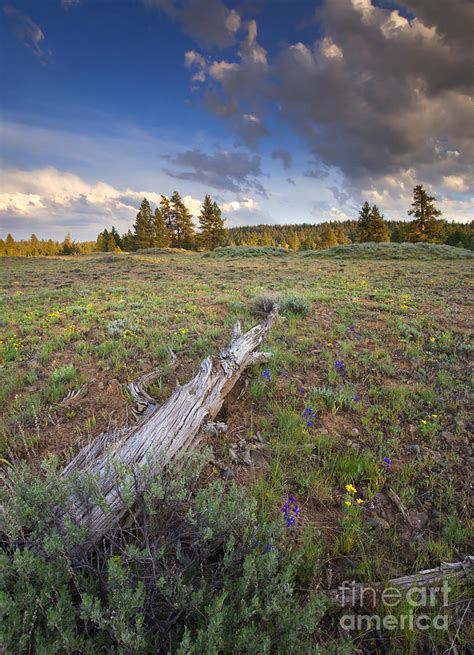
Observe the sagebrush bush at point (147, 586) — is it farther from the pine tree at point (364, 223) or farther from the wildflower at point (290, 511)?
the pine tree at point (364, 223)

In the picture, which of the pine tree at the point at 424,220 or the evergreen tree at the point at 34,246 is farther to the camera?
the evergreen tree at the point at 34,246

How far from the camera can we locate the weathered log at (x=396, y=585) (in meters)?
2.07

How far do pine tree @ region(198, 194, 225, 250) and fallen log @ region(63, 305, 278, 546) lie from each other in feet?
181

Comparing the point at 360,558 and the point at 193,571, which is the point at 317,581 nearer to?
the point at 360,558

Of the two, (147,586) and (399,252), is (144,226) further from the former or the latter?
(147,586)

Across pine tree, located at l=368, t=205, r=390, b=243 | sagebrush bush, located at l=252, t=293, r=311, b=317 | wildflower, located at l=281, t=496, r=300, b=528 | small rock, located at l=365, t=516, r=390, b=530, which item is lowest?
small rock, located at l=365, t=516, r=390, b=530

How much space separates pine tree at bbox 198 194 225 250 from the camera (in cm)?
5555

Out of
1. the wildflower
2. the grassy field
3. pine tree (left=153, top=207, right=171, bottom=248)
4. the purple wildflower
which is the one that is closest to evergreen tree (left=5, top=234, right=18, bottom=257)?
pine tree (left=153, top=207, right=171, bottom=248)

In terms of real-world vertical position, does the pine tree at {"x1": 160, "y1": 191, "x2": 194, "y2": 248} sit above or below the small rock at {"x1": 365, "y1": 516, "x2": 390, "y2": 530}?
above

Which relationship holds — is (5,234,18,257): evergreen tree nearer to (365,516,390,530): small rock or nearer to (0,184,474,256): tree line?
(0,184,474,256): tree line

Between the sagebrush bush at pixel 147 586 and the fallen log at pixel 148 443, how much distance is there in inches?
5.0

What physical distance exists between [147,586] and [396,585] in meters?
1.75

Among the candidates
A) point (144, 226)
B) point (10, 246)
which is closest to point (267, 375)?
point (144, 226)

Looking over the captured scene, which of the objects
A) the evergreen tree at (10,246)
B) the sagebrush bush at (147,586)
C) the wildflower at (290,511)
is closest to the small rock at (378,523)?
the wildflower at (290,511)
